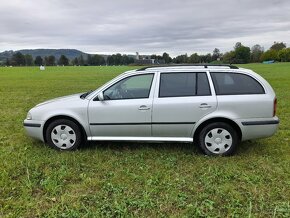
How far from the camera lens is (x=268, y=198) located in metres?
3.78

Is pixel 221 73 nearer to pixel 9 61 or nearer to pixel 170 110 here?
pixel 170 110

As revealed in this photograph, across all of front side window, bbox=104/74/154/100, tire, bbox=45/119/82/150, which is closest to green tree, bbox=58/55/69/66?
tire, bbox=45/119/82/150

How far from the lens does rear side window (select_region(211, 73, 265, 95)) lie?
5.09m

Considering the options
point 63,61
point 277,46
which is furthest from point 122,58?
point 277,46

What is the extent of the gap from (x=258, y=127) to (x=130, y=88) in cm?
225

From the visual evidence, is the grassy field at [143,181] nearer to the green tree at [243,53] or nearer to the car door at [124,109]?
the car door at [124,109]

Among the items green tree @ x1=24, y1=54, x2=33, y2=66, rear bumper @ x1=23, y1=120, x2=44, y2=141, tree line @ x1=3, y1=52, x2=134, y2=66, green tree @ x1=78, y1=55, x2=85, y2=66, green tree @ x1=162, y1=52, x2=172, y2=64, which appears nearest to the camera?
rear bumper @ x1=23, y1=120, x2=44, y2=141

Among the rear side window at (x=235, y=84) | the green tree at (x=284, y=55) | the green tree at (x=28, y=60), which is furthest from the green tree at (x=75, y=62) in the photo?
the rear side window at (x=235, y=84)

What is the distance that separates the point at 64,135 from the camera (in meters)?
5.48

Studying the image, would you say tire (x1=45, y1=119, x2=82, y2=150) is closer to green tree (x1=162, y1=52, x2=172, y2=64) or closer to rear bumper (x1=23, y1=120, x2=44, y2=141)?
rear bumper (x1=23, y1=120, x2=44, y2=141)

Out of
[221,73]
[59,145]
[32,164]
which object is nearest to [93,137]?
[59,145]

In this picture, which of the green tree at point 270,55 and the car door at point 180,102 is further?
the green tree at point 270,55

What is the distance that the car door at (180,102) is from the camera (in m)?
5.09

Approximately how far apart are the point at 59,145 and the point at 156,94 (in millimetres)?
1962
